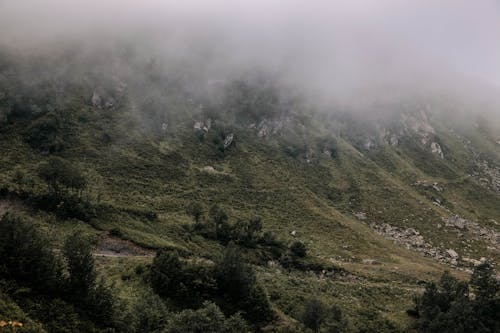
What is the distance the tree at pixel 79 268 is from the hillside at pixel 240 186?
11.5 feet

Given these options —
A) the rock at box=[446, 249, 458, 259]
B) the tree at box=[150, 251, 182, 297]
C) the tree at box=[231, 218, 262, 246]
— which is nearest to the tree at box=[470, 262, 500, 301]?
the tree at box=[231, 218, 262, 246]

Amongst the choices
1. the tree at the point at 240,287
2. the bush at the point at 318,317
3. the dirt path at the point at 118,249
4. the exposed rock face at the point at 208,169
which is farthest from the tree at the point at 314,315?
the exposed rock face at the point at 208,169

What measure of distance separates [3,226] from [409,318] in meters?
56.2

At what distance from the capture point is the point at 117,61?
516ft

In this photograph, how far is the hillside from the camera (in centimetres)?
7056

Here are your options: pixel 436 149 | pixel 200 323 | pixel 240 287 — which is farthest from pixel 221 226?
pixel 436 149

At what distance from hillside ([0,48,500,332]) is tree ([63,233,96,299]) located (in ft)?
11.5

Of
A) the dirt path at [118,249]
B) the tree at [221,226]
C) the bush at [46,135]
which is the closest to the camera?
the dirt path at [118,249]

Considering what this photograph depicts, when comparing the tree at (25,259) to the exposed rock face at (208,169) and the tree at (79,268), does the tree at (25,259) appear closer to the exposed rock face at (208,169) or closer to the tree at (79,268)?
the tree at (79,268)

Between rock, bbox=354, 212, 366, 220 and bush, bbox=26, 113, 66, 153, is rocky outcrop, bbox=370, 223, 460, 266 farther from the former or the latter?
bush, bbox=26, 113, 66, 153

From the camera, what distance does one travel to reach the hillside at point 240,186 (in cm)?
7056

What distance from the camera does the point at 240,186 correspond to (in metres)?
129

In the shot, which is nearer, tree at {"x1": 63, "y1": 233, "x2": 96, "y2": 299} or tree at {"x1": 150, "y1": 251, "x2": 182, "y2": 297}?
tree at {"x1": 63, "y1": 233, "x2": 96, "y2": 299}

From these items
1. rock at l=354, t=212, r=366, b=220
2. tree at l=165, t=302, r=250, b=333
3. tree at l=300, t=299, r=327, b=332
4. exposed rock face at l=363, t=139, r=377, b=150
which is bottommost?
rock at l=354, t=212, r=366, b=220
